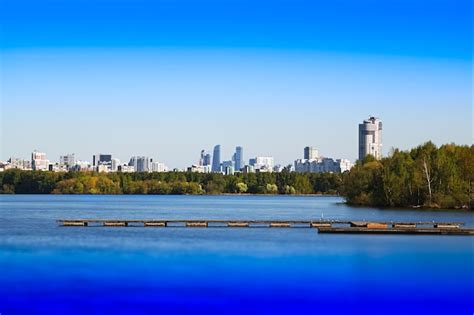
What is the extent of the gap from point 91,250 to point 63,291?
1367cm

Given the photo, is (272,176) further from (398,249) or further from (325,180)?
(398,249)

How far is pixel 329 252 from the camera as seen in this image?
1677 inches

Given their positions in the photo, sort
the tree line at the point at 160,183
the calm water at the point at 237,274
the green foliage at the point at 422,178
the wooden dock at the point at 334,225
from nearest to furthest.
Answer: the calm water at the point at 237,274
the wooden dock at the point at 334,225
the green foliage at the point at 422,178
the tree line at the point at 160,183

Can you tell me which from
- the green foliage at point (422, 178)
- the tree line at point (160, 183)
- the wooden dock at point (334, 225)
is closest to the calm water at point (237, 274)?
the wooden dock at point (334, 225)

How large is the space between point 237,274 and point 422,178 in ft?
212

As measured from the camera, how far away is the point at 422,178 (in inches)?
3738

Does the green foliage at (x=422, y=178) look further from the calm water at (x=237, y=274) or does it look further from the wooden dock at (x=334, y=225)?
the calm water at (x=237, y=274)

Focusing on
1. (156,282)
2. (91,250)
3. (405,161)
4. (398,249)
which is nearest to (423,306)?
(156,282)

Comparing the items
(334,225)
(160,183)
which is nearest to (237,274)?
(334,225)

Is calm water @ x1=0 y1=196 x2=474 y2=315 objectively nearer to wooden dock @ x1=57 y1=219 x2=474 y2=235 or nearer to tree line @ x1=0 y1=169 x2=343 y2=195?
wooden dock @ x1=57 y1=219 x2=474 y2=235

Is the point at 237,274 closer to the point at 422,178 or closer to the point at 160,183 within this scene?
the point at 422,178

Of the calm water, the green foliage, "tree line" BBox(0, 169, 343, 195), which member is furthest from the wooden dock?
"tree line" BBox(0, 169, 343, 195)

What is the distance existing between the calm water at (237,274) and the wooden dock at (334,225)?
8.45 ft

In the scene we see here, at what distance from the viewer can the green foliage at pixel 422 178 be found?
92438mm
